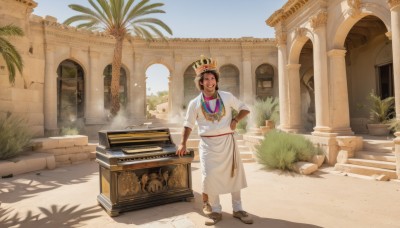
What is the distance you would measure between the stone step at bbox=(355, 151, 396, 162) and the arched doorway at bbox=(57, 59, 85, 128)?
1562cm

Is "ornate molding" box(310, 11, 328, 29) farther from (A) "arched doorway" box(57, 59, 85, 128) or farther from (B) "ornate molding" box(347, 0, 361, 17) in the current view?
(A) "arched doorway" box(57, 59, 85, 128)

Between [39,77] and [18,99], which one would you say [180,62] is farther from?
[18,99]

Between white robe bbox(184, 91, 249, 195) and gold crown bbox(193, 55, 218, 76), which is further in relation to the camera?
gold crown bbox(193, 55, 218, 76)

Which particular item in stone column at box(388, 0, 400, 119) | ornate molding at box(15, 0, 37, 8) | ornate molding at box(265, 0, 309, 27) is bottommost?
stone column at box(388, 0, 400, 119)

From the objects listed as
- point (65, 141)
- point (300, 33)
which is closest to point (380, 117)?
point (300, 33)

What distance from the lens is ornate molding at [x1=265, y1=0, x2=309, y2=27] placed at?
9734 mm

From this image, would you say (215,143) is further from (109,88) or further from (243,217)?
(109,88)

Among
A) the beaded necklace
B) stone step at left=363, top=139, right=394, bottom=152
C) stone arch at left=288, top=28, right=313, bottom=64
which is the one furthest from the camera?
stone arch at left=288, top=28, right=313, bottom=64

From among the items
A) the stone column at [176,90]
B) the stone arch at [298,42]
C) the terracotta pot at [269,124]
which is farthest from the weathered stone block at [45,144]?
the stone column at [176,90]

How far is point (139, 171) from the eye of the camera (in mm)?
4152

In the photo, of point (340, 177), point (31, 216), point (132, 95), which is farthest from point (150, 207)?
point (132, 95)

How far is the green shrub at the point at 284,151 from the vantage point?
7152mm

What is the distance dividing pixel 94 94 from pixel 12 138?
33.4 feet

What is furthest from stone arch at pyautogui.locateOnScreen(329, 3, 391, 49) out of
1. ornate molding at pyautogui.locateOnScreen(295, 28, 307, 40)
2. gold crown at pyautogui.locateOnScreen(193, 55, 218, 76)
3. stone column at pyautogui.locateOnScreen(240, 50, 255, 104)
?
stone column at pyautogui.locateOnScreen(240, 50, 255, 104)
